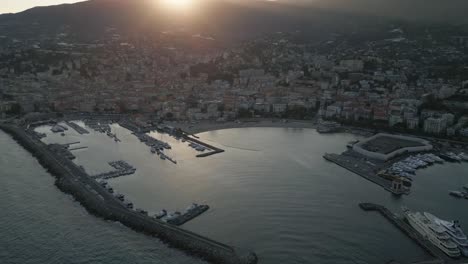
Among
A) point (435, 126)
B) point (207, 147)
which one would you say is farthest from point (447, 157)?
point (207, 147)

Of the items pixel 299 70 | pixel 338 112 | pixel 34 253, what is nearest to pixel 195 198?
pixel 34 253

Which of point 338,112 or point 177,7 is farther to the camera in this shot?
point 177,7

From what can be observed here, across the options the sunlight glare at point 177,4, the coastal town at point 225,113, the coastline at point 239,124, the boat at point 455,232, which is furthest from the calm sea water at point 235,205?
the sunlight glare at point 177,4

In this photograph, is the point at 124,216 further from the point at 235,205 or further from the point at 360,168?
the point at 360,168

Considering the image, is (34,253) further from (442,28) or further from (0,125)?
(442,28)

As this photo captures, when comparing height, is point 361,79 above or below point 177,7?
below

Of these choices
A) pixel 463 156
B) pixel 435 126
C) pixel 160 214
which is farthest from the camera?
pixel 435 126

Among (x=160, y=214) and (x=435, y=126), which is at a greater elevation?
(x=160, y=214)

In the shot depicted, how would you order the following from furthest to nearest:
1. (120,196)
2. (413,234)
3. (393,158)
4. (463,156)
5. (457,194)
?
1. (463,156)
2. (393,158)
3. (457,194)
4. (120,196)
5. (413,234)
